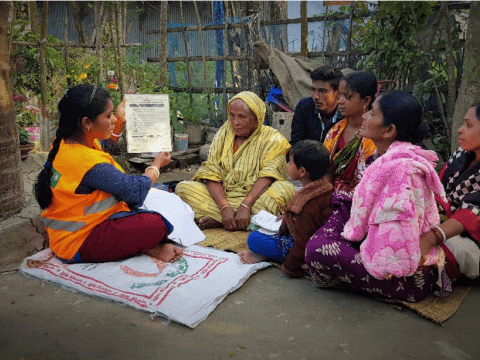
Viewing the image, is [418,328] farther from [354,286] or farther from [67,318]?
[67,318]

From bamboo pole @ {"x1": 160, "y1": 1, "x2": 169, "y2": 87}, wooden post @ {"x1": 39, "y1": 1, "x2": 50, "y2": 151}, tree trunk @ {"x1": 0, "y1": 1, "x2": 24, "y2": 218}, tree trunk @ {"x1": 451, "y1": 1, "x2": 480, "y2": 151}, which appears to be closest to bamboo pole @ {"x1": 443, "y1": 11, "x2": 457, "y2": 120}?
tree trunk @ {"x1": 451, "y1": 1, "x2": 480, "y2": 151}

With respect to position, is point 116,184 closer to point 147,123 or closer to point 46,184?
point 46,184

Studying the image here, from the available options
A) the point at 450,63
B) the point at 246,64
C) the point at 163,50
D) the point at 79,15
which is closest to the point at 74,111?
the point at 450,63

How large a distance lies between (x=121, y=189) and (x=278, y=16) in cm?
853

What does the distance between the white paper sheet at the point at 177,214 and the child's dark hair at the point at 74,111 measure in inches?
33.3

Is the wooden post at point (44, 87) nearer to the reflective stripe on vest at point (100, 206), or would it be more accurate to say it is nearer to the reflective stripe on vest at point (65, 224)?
the reflective stripe on vest at point (65, 224)

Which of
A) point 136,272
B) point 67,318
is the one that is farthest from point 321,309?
point 67,318

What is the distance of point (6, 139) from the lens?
3.67 metres

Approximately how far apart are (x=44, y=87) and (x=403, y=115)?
16.8 feet

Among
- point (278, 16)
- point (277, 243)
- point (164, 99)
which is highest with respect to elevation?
point (278, 16)

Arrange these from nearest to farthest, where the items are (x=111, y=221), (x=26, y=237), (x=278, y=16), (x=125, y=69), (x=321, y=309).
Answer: (x=321, y=309) → (x=111, y=221) → (x=26, y=237) → (x=125, y=69) → (x=278, y=16)

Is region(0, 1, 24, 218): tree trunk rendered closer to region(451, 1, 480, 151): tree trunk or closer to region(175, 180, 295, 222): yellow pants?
region(175, 180, 295, 222): yellow pants

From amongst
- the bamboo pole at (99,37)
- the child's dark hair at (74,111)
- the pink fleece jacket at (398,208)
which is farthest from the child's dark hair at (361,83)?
the bamboo pole at (99,37)

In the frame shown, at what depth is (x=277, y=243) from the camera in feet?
9.87
